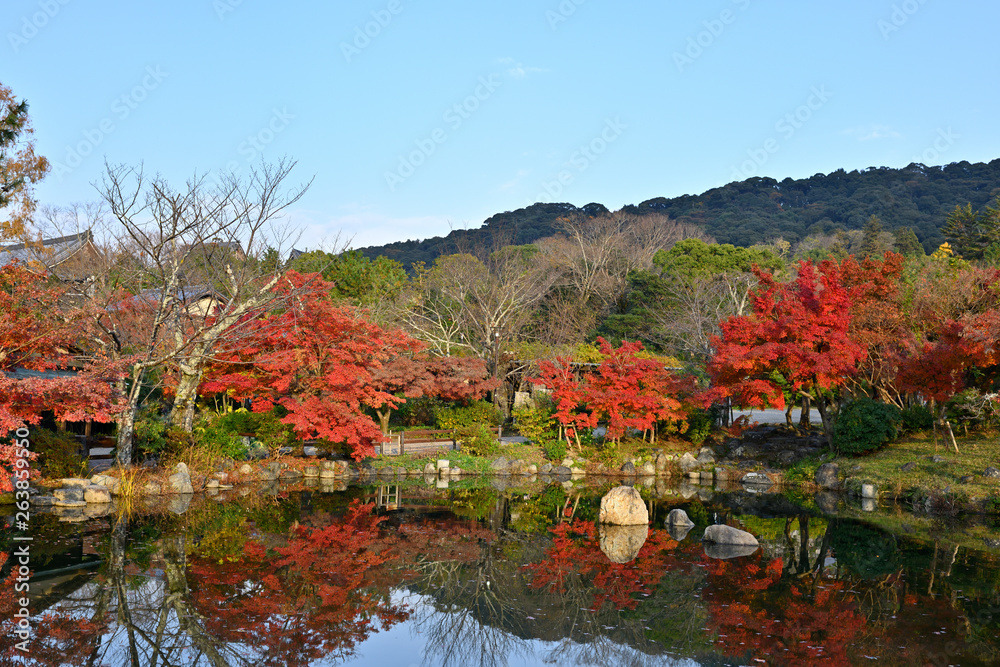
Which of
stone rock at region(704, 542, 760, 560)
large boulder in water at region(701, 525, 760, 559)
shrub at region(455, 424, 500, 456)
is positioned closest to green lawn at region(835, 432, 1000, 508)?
large boulder in water at region(701, 525, 760, 559)

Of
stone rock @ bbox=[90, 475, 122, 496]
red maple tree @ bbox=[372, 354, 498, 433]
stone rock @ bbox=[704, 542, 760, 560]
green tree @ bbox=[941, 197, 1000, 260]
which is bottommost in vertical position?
stone rock @ bbox=[704, 542, 760, 560]

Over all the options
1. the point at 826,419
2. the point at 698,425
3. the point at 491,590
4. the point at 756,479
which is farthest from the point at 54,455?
the point at 826,419

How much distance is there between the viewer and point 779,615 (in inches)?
269

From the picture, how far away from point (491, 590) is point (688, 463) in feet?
33.0

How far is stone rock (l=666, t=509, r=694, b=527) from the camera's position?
36.3 ft

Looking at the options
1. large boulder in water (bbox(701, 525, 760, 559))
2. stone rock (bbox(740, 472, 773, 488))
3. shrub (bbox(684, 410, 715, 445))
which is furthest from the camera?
shrub (bbox(684, 410, 715, 445))

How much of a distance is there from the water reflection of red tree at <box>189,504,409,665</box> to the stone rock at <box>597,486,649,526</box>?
12.4 ft

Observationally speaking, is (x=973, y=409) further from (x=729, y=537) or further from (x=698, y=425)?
(x=729, y=537)

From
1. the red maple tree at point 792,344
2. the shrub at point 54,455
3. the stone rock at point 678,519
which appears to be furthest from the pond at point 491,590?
the red maple tree at point 792,344

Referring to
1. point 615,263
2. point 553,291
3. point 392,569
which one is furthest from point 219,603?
point 615,263

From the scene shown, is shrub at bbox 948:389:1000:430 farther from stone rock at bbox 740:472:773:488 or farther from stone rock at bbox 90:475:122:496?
stone rock at bbox 90:475:122:496

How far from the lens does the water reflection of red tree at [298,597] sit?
5949 millimetres

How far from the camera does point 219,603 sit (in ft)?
22.1

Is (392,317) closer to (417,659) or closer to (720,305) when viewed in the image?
(720,305)
